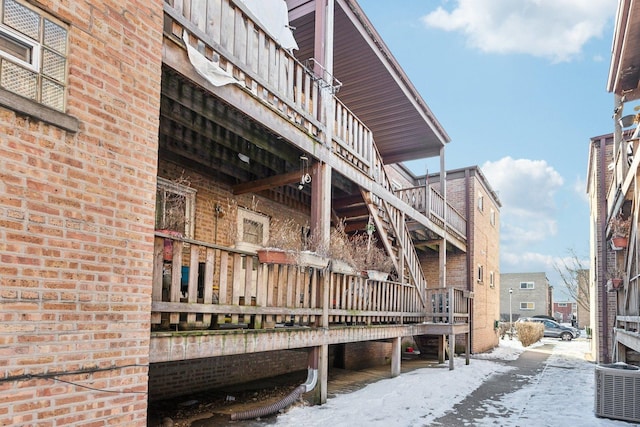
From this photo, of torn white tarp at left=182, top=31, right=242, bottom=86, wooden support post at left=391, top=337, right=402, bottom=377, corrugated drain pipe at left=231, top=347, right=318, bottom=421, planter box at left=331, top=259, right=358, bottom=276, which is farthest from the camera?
wooden support post at left=391, top=337, right=402, bottom=377

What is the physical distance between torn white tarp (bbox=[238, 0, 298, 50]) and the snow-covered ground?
597 centimetres

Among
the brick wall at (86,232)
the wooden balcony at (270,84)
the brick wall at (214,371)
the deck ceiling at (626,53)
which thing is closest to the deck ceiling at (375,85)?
the wooden balcony at (270,84)

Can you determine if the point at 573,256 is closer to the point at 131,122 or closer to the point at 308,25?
the point at 308,25

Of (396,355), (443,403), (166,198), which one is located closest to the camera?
(166,198)

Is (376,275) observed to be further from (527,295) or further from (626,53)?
(527,295)

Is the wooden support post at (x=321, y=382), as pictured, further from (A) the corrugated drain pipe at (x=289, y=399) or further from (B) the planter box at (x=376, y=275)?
(B) the planter box at (x=376, y=275)

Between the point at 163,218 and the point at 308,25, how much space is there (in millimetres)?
5161

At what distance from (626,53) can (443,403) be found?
7.37m

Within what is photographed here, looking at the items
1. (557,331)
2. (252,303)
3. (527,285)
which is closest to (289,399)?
(252,303)

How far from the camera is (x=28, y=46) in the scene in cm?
352

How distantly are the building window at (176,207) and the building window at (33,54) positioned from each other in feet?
10.6

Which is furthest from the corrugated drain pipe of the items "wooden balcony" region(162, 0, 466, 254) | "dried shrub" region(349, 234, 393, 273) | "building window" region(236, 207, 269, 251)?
"wooden balcony" region(162, 0, 466, 254)

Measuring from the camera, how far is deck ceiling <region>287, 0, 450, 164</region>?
29.6 ft

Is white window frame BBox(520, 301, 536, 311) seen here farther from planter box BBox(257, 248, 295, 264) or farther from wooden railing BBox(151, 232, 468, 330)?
planter box BBox(257, 248, 295, 264)
